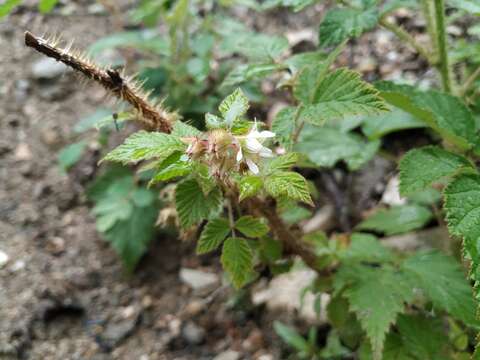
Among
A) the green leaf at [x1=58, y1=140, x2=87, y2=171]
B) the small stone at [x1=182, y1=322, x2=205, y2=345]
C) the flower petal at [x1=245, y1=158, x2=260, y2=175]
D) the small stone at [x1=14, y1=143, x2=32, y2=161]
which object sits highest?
the small stone at [x1=14, y1=143, x2=32, y2=161]

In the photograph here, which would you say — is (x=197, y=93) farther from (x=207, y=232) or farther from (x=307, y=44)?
(x=207, y=232)

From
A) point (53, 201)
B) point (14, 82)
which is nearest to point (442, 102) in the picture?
point (53, 201)

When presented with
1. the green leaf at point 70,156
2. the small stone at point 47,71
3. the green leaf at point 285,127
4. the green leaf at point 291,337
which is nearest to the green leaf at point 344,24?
the green leaf at point 285,127

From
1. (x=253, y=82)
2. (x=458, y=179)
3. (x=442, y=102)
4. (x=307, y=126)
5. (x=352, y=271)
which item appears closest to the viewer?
(x=458, y=179)

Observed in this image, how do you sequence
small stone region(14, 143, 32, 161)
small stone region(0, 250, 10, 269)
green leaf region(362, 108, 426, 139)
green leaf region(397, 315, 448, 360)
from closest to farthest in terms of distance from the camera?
green leaf region(397, 315, 448, 360)
green leaf region(362, 108, 426, 139)
small stone region(0, 250, 10, 269)
small stone region(14, 143, 32, 161)

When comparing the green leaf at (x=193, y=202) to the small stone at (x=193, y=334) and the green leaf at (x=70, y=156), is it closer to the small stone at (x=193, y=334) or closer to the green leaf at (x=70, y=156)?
the small stone at (x=193, y=334)

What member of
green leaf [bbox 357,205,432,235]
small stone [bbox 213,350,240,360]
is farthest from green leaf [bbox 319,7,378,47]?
small stone [bbox 213,350,240,360]

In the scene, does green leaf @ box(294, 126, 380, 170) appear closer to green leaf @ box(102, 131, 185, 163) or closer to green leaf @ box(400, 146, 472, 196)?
green leaf @ box(400, 146, 472, 196)
